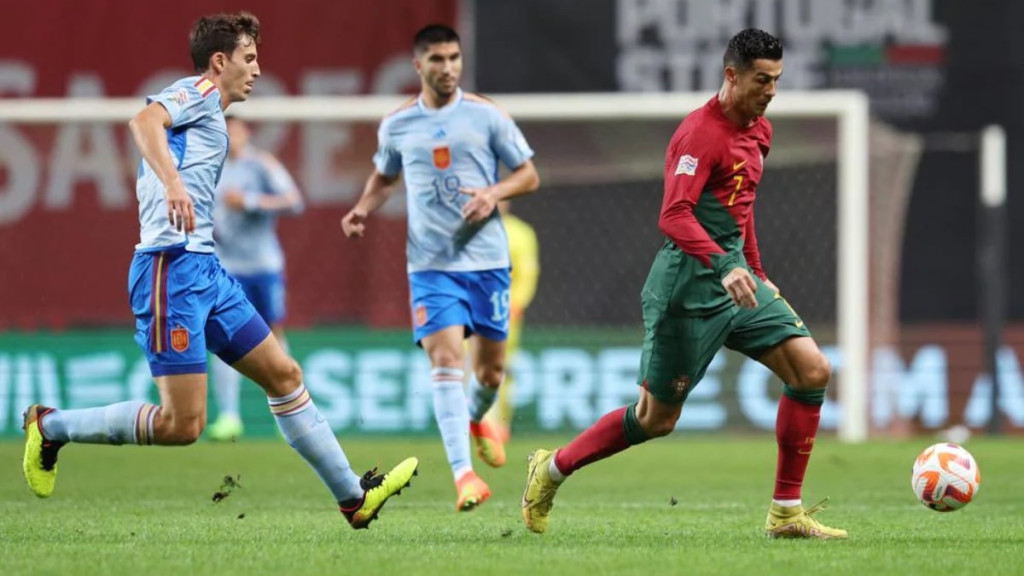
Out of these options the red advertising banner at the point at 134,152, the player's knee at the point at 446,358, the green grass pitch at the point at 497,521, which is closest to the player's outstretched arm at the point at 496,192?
the player's knee at the point at 446,358

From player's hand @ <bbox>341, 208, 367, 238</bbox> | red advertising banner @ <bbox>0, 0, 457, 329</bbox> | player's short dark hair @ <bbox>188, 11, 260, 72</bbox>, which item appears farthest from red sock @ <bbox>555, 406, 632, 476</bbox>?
red advertising banner @ <bbox>0, 0, 457, 329</bbox>

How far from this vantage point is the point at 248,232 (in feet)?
44.8

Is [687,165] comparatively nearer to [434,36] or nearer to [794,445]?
[794,445]

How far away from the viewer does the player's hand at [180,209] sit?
259 inches

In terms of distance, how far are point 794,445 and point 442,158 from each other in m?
2.72

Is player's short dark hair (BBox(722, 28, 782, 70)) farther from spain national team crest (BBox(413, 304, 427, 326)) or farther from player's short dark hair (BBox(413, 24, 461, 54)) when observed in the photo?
spain national team crest (BBox(413, 304, 427, 326))

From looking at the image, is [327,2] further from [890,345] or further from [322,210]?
[890,345]

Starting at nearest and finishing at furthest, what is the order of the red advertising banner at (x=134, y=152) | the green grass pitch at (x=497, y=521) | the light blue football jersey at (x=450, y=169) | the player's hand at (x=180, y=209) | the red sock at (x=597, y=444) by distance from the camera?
the green grass pitch at (x=497, y=521), the player's hand at (x=180, y=209), the red sock at (x=597, y=444), the light blue football jersey at (x=450, y=169), the red advertising banner at (x=134, y=152)

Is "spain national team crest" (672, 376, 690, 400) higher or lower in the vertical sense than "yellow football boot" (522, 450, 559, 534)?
higher

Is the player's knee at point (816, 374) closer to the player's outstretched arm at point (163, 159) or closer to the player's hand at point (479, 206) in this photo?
the player's hand at point (479, 206)

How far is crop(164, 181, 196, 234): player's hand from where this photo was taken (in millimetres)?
6574

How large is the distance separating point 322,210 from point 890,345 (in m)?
4.84

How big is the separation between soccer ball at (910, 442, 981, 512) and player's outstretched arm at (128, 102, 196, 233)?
Answer: 3133 mm

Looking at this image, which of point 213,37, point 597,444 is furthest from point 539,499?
point 213,37
